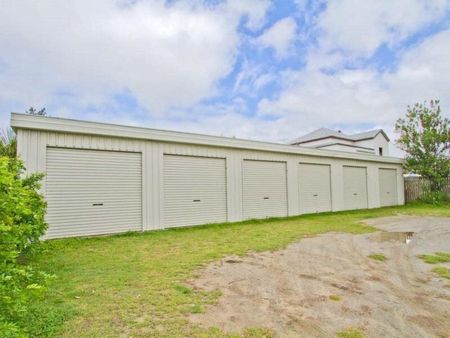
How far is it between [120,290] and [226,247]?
9.72ft

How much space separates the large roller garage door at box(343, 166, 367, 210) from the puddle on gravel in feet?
21.5

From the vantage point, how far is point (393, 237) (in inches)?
285

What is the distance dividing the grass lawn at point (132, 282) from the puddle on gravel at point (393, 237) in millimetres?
1708

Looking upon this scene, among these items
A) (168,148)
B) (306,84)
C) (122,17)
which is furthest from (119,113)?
(306,84)

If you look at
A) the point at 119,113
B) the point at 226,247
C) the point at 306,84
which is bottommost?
the point at 226,247

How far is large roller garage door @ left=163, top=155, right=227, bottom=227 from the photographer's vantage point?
8.70 metres

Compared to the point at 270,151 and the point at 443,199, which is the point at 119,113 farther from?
the point at 443,199

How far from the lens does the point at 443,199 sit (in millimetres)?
16531

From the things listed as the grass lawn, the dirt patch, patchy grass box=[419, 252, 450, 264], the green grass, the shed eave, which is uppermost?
the shed eave

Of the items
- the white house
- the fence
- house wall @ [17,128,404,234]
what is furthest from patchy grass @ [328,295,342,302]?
the white house

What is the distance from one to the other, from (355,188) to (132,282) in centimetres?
1395

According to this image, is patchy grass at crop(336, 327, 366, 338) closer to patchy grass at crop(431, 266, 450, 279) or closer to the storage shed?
patchy grass at crop(431, 266, 450, 279)

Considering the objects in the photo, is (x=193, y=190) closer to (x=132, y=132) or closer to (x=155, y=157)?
(x=155, y=157)

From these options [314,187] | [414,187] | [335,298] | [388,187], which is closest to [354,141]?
[414,187]
